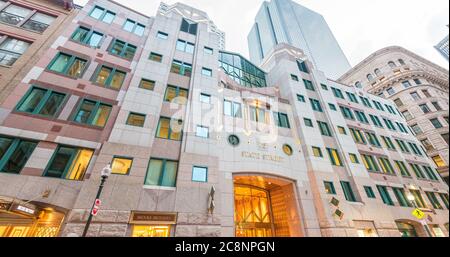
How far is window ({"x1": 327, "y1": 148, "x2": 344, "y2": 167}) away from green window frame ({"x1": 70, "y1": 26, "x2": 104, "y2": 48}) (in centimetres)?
2730

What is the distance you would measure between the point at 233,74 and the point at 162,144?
18638 mm

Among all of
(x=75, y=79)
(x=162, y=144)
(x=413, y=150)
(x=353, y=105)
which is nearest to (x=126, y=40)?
(x=75, y=79)

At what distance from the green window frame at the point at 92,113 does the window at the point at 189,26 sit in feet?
45.1

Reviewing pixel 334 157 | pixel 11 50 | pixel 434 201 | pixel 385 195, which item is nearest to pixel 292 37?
pixel 434 201

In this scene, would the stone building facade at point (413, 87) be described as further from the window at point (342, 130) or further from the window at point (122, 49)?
the window at point (122, 49)

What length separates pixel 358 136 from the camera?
26.2 meters

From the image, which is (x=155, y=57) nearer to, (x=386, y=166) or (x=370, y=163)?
(x=370, y=163)

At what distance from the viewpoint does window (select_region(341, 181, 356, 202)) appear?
19.1 meters

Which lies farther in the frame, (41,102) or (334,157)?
(334,157)

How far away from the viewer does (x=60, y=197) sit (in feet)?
33.6

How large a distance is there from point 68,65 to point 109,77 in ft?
9.57

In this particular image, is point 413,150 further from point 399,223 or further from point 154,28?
point 154,28

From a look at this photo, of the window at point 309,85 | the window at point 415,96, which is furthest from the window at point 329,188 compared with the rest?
the window at point 415,96

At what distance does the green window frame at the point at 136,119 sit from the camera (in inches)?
547
